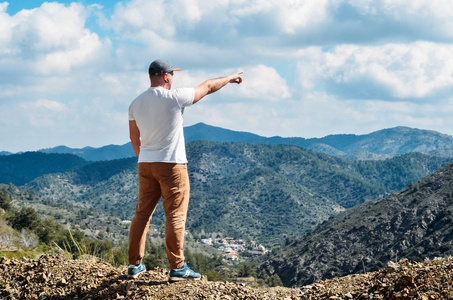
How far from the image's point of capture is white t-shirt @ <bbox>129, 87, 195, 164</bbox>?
5.13m

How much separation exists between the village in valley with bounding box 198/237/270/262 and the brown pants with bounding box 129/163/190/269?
91.3m

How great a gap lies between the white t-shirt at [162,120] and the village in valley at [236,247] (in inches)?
3614

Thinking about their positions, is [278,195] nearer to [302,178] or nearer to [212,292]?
[302,178]

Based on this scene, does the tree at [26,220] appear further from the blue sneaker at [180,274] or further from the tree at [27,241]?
the blue sneaker at [180,274]

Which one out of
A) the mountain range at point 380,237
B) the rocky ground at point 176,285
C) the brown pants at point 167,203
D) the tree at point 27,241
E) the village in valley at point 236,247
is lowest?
the village in valley at point 236,247

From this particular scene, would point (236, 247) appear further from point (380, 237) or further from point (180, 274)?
point (180, 274)

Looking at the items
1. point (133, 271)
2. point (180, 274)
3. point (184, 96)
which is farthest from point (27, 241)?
point (184, 96)

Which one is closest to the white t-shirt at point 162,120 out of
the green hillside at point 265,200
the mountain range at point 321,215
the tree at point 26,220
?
the mountain range at point 321,215

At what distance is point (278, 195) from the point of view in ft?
515

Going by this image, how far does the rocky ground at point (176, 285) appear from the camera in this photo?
4.20 meters

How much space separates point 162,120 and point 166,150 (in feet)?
1.18

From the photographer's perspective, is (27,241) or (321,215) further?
(321,215)

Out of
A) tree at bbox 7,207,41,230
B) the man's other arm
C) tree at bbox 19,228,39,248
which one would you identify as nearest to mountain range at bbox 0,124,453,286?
the man's other arm

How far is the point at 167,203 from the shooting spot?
531cm
